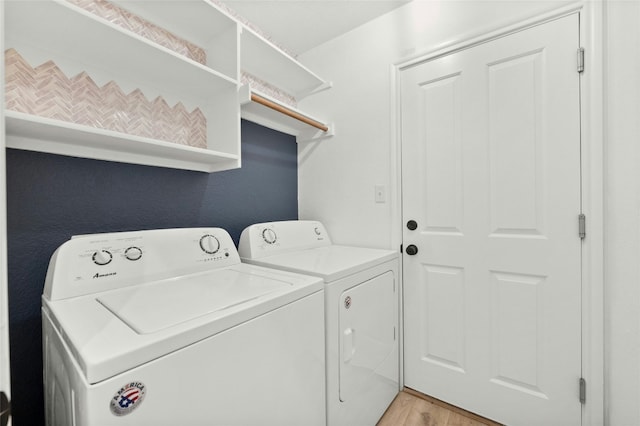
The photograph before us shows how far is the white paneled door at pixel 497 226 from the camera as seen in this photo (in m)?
1.35

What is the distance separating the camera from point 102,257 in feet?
3.50

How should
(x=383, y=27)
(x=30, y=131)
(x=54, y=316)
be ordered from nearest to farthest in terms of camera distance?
(x=54, y=316)
(x=30, y=131)
(x=383, y=27)

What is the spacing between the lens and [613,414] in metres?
1.25

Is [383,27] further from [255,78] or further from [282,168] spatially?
[282,168]

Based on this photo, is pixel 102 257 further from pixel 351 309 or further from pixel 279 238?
pixel 351 309

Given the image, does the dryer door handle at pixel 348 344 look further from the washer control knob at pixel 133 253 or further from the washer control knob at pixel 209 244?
the washer control knob at pixel 133 253

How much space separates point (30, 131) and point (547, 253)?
2.18 meters

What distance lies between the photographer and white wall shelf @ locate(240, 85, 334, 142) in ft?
5.22

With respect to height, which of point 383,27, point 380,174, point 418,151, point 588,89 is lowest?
point 380,174

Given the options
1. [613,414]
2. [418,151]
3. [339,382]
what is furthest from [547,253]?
[339,382]

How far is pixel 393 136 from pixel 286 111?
0.69 metres

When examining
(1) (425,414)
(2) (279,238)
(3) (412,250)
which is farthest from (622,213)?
(2) (279,238)

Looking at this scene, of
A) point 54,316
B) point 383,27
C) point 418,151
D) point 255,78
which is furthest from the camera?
point 255,78

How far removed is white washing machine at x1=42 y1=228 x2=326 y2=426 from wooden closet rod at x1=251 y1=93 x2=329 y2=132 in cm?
81
